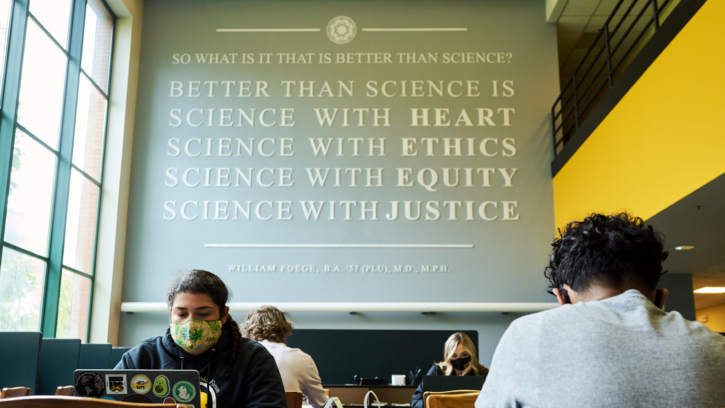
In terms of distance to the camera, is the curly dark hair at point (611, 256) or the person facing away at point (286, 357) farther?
the person facing away at point (286, 357)

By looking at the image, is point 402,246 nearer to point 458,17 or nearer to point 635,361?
point 458,17

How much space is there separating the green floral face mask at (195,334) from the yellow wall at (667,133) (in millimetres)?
3939

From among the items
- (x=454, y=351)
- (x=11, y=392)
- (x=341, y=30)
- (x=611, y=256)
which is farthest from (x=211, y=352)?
(x=341, y=30)

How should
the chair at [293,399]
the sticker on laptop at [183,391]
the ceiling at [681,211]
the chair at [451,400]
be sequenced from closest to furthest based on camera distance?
the sticker on laptop at [183,391] < the chair at [451,400] < the chair at [293,399] < the ceiling at [681,211]

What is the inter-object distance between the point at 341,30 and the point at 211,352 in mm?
7825

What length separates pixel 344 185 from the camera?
346 inches

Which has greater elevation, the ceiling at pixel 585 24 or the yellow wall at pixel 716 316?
the ceiling at pixel 585 24

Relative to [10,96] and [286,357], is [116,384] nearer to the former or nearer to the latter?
[286,357]

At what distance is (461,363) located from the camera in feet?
17.3

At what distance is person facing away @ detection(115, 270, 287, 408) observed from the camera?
2.23m

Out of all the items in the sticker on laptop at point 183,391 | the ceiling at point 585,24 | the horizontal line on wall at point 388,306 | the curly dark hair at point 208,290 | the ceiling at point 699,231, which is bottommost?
the sticker on laptop at point 183,391

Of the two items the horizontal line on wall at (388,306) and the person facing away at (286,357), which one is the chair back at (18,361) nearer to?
the person facing away at (286,357)

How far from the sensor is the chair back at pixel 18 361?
4.39m

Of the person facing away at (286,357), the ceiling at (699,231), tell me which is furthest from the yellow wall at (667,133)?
the person facing away at (286,357)
